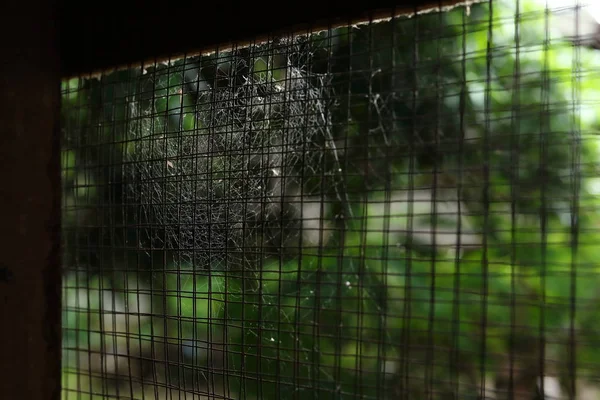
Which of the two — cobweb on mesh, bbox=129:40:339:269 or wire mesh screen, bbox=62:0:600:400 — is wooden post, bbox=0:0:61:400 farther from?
cobweb on mesh, bbox=129:40:339:269

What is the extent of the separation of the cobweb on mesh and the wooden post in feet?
0.73

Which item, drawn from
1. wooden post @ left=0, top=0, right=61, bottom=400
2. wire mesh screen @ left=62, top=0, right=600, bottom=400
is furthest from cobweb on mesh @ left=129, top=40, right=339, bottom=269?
wooden post @ left=0, top=0, right=61, bottom=400

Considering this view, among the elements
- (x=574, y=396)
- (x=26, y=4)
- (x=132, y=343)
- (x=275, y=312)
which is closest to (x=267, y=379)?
(x=275, y=312)

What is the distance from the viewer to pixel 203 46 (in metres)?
0.77

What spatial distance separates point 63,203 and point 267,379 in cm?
50

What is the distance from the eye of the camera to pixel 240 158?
2.45 feet

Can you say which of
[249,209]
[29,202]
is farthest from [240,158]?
[29,202]

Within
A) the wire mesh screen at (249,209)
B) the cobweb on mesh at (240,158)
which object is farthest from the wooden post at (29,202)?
the cobweb on mesh at (240,158)

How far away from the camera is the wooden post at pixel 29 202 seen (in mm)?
824

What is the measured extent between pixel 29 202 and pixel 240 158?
15.0 inches

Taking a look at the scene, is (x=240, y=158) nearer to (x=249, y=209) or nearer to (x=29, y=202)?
(x=249, y=209)

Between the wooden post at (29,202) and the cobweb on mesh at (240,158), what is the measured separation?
0.22 metres

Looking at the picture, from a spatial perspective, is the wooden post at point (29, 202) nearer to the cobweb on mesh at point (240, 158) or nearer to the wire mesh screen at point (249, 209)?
the wire mesh screen at point (249, 209)

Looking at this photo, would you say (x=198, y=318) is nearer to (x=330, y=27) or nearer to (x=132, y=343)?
(x=132, y=343)
